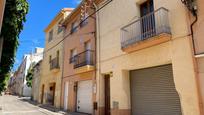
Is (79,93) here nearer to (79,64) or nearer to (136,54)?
(79,64)

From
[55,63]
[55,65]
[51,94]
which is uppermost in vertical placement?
[55,63]

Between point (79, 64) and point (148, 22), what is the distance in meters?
6.82

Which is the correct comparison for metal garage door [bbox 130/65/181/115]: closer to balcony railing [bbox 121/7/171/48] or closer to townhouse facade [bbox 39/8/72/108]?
balcony railing [bbox 121/7/171/48]

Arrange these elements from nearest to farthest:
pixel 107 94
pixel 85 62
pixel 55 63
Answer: pixel 107 94, pixel 85 62, pixel 55 63

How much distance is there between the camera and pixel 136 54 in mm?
9688

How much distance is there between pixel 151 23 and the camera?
9023mm

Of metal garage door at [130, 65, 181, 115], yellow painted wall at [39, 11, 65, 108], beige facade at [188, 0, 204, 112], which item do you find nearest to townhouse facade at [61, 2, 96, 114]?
yellow painted wall at [39, 11, 65, 108]

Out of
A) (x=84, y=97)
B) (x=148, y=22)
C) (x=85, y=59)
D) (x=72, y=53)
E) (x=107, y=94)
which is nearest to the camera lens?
(x=148, y=22)

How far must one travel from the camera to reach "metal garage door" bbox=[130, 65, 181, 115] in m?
8.36

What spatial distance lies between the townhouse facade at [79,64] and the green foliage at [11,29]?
8214 millimetres

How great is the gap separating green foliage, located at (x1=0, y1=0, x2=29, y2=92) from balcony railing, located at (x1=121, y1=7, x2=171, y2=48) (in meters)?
5.55

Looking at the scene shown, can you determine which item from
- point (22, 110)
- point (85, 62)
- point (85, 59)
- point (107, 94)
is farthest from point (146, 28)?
point (22, 110)

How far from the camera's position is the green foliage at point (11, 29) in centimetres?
423

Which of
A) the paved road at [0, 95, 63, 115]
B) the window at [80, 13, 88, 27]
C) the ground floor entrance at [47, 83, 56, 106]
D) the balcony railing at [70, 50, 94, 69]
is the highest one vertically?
the window at [80, 13, 88, 27]
